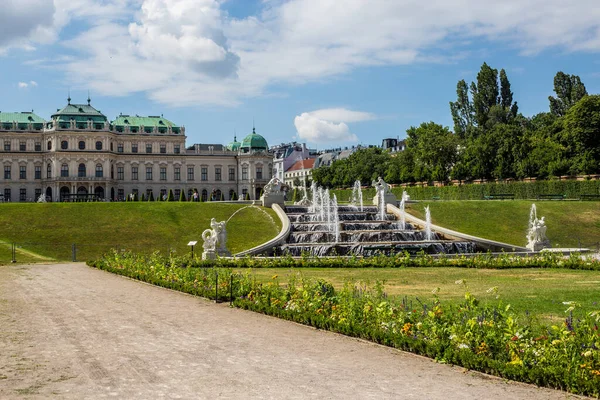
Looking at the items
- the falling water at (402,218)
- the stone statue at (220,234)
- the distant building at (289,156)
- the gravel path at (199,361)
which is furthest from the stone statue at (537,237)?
the distant building at (289,156)

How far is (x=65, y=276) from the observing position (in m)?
26.6

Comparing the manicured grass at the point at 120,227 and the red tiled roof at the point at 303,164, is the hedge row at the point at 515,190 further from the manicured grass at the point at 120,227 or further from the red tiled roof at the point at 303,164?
the red tiled roof at the point at 303,164

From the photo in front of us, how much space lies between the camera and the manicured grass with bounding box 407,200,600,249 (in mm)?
43500

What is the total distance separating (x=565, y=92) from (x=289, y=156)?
94.1 metres

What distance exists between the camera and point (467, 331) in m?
11.2

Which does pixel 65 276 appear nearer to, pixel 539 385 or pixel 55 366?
pixel 55 366

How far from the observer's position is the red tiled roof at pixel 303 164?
170250mm

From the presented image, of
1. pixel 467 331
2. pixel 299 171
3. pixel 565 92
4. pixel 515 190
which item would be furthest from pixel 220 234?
pixel 299 171

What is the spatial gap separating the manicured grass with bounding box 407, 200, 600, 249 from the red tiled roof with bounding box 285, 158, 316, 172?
386 ft

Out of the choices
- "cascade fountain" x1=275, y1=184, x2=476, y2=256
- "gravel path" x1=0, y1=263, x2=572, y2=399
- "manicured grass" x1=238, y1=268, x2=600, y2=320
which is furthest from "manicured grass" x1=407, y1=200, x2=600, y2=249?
"gravel path" x1=0, y1=263, x2=572, y2=399

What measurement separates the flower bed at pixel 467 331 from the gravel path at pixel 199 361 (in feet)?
0.87

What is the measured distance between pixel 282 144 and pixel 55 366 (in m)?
185

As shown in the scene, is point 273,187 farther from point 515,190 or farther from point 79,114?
point 79,114

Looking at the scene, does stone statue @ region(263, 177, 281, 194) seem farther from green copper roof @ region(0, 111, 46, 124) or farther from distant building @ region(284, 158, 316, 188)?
distant building @ region(284, 158, 316, 188)
